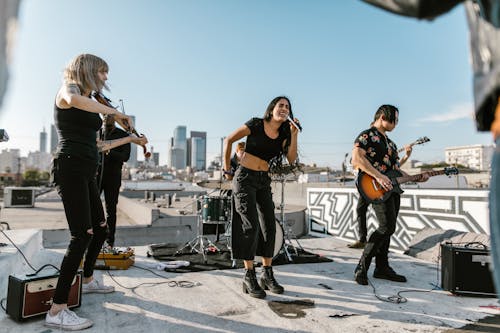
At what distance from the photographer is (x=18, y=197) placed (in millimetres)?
22750

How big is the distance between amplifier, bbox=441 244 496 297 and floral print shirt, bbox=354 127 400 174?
1020mm

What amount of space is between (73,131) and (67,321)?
1.20 metres

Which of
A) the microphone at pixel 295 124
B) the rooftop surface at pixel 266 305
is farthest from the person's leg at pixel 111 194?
the microphone at pixel 295 124

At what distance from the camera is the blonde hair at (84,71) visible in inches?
87.2

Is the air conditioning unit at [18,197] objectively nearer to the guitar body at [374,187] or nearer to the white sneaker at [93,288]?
the white sneaker at [93,288]

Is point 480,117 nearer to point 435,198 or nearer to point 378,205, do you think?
point 378,205

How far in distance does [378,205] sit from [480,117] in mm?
2740

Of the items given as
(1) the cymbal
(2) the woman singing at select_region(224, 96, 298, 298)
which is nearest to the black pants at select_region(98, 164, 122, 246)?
(1) the cymbal

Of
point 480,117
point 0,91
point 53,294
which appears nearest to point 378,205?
point 480,117

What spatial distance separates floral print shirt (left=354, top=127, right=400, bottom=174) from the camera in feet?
11.4

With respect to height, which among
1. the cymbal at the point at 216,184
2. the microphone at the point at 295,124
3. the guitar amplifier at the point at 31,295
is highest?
the microphone at the point at 295,124

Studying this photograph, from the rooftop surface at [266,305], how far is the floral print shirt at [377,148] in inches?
48.3

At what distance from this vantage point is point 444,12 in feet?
2.66

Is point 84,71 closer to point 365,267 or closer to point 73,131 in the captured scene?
point 73,131
